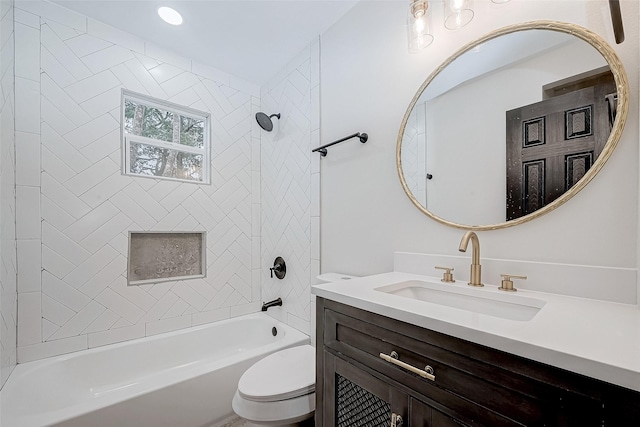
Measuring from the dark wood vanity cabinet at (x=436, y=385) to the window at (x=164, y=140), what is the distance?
73.6 inches

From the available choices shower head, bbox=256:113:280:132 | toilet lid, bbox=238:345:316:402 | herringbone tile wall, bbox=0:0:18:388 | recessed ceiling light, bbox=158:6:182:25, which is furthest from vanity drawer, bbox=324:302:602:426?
recessed ceiling light, bbox=158:6:182:25

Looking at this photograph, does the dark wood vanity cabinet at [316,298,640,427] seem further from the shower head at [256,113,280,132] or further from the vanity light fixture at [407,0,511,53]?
the shower head at [256,113,280,132]

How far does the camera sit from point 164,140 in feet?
7.47

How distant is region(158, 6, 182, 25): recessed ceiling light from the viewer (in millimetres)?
1796

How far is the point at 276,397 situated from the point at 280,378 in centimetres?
14

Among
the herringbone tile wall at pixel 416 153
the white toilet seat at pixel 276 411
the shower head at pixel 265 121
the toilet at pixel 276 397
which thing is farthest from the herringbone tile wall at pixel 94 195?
the herringbone tile wall at pixel 416 153

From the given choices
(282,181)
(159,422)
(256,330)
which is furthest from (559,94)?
(256,330)

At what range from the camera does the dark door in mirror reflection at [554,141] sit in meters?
0.89

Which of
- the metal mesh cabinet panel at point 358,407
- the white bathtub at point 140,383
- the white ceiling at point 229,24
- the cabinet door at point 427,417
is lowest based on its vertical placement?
the white bathtub at point 140,383

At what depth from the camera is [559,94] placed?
958 mm

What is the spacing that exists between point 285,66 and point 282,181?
3.25 ft

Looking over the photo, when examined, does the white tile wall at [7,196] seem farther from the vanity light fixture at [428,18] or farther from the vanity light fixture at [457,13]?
the vanity light fixture at [457,13]

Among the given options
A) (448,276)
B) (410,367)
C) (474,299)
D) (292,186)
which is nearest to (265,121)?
(292,186)

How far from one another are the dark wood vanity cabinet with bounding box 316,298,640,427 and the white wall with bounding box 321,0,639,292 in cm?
54
